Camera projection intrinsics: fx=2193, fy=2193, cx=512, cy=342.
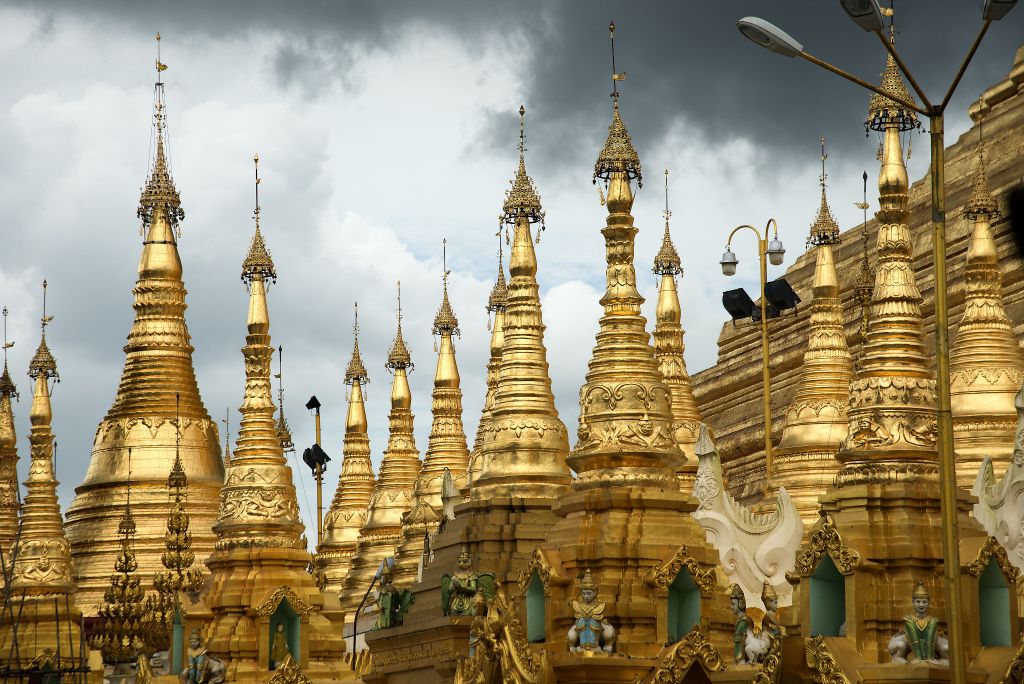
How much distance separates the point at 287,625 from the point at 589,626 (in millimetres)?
12796

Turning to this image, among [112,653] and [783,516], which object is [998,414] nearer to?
[783,516]

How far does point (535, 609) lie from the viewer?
3288 centimetres

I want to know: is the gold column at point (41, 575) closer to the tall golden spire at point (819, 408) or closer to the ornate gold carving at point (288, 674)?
the ornate gold carving at point (288, 674)

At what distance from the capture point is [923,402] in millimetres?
29922

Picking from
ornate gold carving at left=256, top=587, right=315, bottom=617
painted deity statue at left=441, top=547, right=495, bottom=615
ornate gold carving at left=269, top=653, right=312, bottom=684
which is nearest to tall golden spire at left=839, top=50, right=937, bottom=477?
painted deity statue at left=441, top=547, right=495, bottom=615

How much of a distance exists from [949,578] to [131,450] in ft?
154

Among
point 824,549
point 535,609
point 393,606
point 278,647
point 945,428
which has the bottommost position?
point 278,647

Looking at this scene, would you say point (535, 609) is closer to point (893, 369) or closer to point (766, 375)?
point (893, 369)

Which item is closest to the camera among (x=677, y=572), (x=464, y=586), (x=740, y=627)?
(x=740, y=627)

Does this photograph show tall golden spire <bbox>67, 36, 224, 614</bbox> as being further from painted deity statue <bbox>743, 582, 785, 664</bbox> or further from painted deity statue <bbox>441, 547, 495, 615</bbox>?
painted deity statue <bbox>743, 582, 785, 664</bbox>

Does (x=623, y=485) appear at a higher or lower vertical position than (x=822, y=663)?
higher

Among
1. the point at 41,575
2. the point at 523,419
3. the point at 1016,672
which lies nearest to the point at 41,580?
the point at 41,575

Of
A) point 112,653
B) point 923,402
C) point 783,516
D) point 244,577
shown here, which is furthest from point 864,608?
point 112,653

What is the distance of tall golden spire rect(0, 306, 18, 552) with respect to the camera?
6366cm
